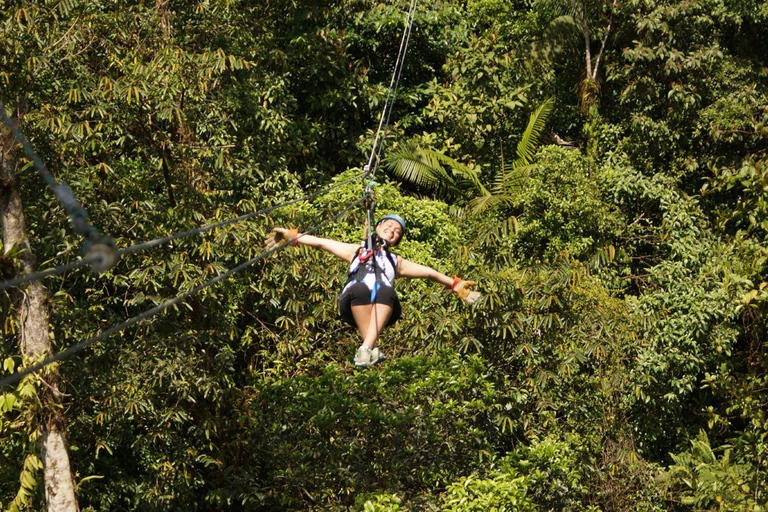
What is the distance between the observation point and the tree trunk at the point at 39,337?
571cm

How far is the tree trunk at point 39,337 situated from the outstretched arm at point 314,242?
164 cm

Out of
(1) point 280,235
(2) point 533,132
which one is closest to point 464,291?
(1) point 280,235

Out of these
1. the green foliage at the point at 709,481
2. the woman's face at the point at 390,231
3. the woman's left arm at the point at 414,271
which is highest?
the woman's face at the point at 390,231

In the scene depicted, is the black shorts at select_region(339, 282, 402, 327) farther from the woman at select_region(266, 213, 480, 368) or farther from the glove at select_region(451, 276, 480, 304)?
the glove at select_region(451, 276, 480, 304)

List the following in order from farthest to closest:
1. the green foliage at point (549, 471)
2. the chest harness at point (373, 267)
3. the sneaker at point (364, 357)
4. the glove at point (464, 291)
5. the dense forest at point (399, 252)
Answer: the green foliage at point (549, 471) → the dense forest at point (399, 252) → the glove at point (464, 291) → the chest harness at point (373, 267) → the sneaker at point (364, 357)

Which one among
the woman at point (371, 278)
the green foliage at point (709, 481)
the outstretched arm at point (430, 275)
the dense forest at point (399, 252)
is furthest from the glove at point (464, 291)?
the green foliage at point (709, 481)

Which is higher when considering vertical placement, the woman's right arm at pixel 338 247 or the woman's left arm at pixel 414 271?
the woman's right arm at pixel 338 247

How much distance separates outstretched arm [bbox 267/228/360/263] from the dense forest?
191mm

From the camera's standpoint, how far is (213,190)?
7.07m

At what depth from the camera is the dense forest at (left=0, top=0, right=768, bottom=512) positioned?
6.38 meters

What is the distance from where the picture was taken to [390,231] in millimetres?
4879

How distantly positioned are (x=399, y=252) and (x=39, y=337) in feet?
9.53

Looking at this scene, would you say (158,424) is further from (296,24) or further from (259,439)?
(296,24)

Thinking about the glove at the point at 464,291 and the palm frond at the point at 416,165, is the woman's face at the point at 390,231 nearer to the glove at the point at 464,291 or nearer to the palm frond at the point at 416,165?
the glove at the point at 464,291
